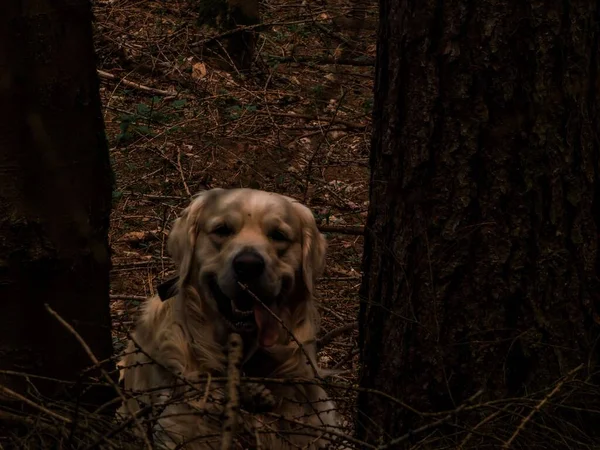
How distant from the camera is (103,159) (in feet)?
10.1

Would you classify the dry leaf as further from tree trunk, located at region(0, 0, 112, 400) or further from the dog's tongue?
tree trunk, located at region(0, 0, 112, 400)

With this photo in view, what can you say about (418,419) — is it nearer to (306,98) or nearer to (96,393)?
(96,393)

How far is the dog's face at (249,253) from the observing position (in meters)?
3.88

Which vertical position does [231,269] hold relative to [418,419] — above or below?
above

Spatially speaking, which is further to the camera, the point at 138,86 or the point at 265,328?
the point at 138,86

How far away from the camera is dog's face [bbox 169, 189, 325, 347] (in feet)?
12.7

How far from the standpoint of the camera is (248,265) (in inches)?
150

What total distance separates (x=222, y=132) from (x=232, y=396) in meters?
5.81

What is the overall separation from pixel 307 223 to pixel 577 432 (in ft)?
5.59

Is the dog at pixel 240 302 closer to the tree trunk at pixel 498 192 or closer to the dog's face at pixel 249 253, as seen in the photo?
the dog's face at pixel 249 253

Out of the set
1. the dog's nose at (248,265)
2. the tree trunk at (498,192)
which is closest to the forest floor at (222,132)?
the dog's nose at (248,265)

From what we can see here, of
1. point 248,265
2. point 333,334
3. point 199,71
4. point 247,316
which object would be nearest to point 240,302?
point 247,316

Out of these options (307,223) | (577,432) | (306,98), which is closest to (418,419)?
(577,432)

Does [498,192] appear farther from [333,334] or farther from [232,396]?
[333,334]
